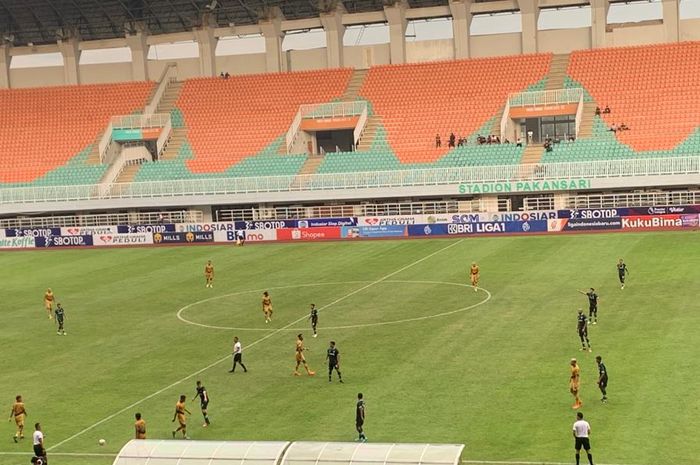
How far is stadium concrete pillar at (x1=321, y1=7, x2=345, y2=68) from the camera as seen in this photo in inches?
3580

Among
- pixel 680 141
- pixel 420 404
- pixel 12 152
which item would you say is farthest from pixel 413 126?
pixel 420 404

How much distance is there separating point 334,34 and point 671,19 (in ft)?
89.5

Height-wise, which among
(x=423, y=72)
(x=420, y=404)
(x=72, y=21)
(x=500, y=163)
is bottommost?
(x=420, y=404)

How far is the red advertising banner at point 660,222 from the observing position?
63.8 metres

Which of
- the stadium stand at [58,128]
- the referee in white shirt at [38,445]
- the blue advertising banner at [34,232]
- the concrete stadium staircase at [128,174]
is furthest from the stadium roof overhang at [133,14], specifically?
the referee in white shirt at [38,445]

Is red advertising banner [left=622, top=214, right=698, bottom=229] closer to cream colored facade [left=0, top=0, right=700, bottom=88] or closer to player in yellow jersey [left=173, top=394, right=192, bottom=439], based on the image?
cream colored facade [left=0, top=0, right=700, bottom=88]

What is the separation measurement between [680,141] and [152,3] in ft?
151

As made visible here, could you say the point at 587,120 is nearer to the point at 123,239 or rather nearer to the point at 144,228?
the point at 144,228

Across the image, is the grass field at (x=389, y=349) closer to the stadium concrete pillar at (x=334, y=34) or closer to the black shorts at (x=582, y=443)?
the black shorts at (x=582, y=443)

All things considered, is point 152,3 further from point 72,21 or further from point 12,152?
point 12,152

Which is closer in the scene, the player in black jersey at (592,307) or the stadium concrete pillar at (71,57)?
the player in black jersey at (592,307)

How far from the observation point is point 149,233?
73.2 metres

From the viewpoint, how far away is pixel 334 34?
91.6m

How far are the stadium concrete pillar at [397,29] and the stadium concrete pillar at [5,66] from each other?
119 feet
